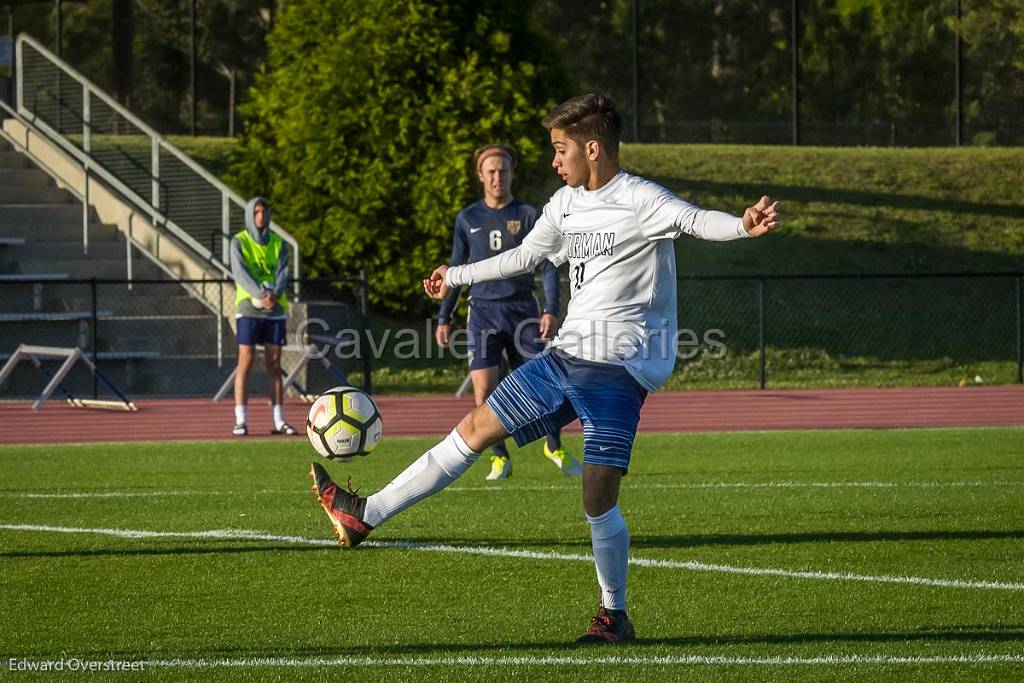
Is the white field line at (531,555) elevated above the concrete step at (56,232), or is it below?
below

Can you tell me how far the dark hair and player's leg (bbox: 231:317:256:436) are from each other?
27.6ft

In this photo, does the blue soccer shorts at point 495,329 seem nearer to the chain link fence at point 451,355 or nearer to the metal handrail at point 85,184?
the chain link fence at point 451,355

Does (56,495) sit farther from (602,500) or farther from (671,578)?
(602,500)

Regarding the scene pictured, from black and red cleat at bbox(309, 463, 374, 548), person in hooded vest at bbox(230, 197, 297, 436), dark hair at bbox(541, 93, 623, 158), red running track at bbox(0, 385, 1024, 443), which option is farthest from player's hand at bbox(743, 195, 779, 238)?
red running track at bbox(0, 385, 1024, 443)

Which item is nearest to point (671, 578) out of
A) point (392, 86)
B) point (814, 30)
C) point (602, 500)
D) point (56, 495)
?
point (602, 500)

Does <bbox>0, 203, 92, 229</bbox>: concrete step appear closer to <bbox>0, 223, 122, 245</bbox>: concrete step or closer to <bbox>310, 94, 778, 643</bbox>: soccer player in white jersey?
<bbox>0, 223, 122, 245</bbox>: concrete step

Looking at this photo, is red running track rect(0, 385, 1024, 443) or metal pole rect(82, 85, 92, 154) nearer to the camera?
red running track rect(0, 385, 1024, 443)

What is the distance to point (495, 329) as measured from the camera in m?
10.8

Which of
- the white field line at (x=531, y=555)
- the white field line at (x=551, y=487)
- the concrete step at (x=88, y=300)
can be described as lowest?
the white field line at (x=551, y=487)

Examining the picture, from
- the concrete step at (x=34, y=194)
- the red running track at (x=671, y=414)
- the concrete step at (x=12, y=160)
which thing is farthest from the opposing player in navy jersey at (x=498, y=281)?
the concrete step at (x=12, y=160)

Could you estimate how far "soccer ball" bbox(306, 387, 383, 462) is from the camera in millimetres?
7375

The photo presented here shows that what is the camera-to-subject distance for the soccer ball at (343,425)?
24.2 ft

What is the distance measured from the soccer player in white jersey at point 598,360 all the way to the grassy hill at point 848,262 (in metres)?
15.1

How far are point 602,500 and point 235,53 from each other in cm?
4730
